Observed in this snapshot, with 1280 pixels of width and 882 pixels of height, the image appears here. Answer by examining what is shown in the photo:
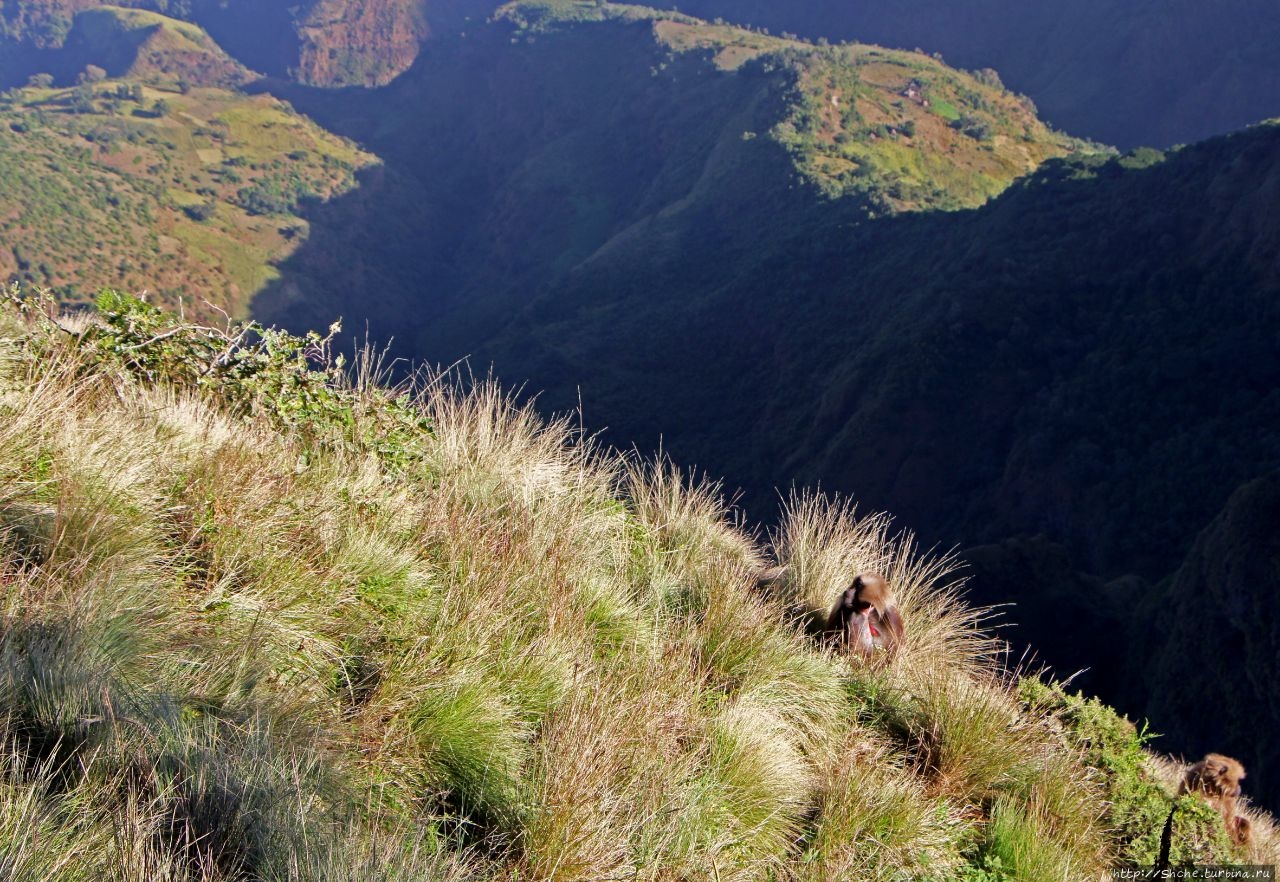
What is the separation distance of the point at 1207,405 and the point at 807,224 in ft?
117

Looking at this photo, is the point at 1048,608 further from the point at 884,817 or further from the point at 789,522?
the point at 884,817

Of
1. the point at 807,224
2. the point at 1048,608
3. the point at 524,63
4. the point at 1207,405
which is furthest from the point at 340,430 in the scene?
the point at 524,63

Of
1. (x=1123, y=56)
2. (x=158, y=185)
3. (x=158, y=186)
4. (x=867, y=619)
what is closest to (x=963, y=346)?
(x=867, y=619)

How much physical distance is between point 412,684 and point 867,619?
7.92 feet

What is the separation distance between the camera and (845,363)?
44.5 m

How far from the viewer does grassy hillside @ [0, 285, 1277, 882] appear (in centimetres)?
213

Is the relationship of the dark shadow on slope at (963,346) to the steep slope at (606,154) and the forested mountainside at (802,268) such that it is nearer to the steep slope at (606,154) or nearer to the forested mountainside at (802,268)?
the forested mountainside at (802,268)

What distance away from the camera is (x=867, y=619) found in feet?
14.8

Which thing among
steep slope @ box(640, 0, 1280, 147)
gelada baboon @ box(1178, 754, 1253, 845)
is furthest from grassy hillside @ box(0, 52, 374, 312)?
steep slope @ box(640, 0, 1280, 147)

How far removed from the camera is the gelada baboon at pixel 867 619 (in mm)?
4457

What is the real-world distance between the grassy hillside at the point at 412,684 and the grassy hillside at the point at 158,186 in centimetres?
5539

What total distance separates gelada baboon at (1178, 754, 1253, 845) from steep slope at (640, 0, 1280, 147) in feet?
381

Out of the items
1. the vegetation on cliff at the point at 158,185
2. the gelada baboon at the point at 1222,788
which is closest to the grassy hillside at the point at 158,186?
the vegetation on cliff at the point at 158,185

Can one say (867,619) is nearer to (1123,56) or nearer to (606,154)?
(606,154)
